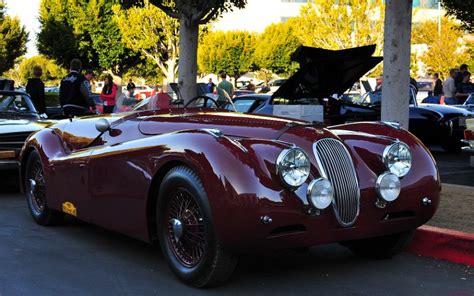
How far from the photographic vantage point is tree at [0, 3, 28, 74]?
1519 inches

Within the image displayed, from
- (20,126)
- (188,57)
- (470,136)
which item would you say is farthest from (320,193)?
(188,57)

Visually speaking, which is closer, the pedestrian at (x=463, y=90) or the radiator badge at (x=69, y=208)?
the radiator badge at (x=69, y=208)

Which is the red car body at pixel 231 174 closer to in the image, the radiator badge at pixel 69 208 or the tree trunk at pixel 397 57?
the radiator badge at pixel 69 208

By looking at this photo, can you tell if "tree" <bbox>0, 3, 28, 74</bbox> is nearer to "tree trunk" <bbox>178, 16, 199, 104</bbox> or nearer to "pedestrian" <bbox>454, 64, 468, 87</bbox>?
"pedestrian" <bbox>454, 64, 468, 87</bbox>

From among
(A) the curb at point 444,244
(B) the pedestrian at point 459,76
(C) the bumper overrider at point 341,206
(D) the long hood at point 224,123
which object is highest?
(B) the pedestrian at point 459,76

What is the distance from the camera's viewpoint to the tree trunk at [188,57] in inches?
372

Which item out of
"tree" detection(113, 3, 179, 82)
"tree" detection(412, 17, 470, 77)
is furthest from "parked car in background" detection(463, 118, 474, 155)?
"tree" detection(412, 17, 470, 77)

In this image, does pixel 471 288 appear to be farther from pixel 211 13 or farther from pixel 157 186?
pixel 211 13

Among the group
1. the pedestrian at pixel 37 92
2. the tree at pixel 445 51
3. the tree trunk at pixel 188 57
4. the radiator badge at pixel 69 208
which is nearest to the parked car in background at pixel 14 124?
the pedestrian at pixel 37 92

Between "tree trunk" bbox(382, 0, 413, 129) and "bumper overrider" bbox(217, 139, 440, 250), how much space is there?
7.94 ft

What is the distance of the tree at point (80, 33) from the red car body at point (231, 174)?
3085 cm

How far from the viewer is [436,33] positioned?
1954 inches

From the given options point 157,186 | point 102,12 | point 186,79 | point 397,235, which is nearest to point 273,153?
point 157,186

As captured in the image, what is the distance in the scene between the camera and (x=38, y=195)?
6359 mm
